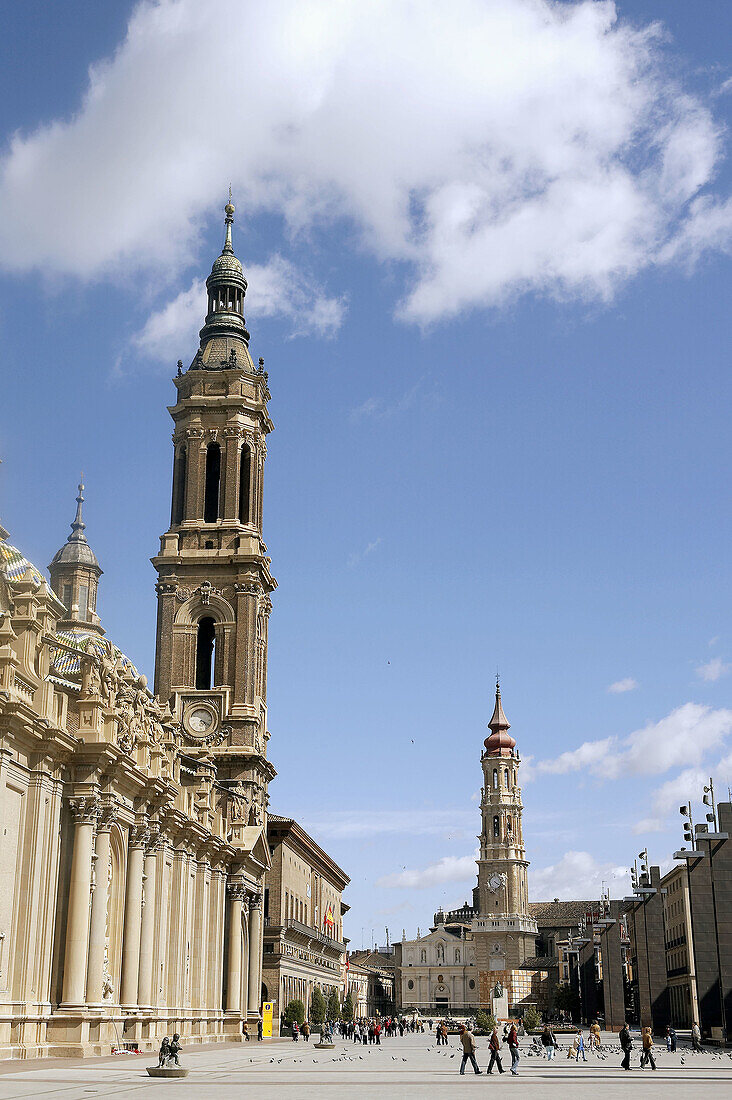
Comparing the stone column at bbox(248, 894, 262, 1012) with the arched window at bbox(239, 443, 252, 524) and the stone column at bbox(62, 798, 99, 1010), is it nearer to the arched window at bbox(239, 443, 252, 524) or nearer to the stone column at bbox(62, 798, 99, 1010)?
the arched window at bbox(239, 443, 252, 524)

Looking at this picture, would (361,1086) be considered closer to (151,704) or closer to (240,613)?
(151,704)

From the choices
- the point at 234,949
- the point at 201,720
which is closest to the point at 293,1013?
the point at 234,949

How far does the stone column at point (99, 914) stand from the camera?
130ft

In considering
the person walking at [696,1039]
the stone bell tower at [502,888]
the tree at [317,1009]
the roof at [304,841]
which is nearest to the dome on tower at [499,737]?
the stone bell tower at [502,888]

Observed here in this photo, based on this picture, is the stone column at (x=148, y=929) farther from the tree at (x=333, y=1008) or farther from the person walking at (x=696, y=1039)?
the tree at (x=333, y=1008)

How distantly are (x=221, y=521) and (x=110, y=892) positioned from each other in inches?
1469

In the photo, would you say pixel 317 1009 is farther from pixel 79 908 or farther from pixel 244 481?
pixel 79 908

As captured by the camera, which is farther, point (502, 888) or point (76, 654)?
point (502, 888)

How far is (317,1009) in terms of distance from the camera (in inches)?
3819

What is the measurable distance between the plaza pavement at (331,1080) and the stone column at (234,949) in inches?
794

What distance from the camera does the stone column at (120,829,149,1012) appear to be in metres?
45.0

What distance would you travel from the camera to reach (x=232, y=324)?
84.9 meters

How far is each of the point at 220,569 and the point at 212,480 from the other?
22.9 ft

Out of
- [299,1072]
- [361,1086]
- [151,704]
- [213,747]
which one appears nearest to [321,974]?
[213,747]
